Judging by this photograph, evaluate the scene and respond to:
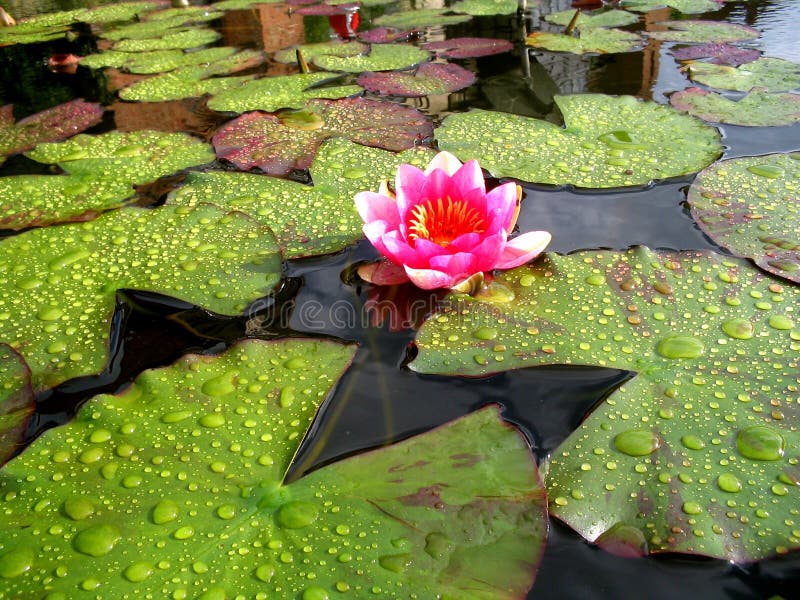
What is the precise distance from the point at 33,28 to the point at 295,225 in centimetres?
493

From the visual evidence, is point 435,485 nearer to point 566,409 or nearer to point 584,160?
point 566,409

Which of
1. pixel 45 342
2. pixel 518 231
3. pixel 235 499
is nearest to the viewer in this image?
pixel 235 499

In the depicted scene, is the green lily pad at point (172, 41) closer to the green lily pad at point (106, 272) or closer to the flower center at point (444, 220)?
the green lily pad at point (106, 272)

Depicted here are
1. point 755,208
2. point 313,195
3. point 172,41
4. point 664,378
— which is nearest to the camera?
point 664,378

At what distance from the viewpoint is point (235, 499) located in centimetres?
90

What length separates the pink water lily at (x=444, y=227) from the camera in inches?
48.3

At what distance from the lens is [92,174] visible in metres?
1.96

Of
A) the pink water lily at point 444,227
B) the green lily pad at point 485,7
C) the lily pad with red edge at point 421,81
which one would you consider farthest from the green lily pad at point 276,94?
the green lily pad at point 485,7

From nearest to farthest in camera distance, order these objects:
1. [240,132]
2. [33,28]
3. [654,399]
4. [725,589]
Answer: [725,589]
[654,399]
[240,132]
[33,28]

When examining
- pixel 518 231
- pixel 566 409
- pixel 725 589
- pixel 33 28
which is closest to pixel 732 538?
pixel 725 589

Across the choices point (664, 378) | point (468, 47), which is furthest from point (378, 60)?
point (664, 378)

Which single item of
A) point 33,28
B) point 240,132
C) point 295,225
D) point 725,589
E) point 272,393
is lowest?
point 725,589

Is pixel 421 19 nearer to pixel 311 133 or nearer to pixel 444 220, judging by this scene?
pixel 311 133

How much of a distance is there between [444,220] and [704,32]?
2.93m
